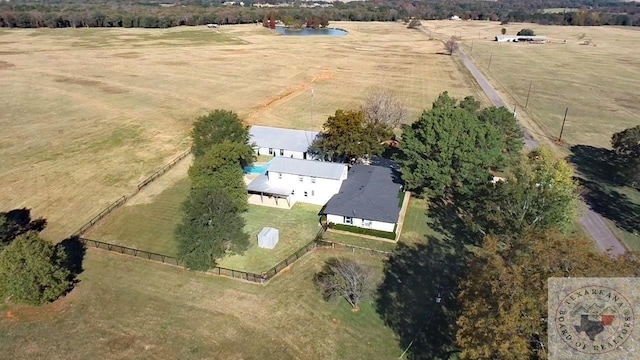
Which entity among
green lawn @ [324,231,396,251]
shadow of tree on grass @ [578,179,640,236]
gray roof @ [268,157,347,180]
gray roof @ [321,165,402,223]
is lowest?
green lawn @ [324,231,396,251]

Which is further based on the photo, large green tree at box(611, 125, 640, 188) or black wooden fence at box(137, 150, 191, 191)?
black wooden fence at box(137, 150, 191, 191)

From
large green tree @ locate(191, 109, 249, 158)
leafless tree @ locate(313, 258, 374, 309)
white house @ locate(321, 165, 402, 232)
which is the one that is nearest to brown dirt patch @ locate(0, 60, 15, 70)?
large green tree @ locate(191, 109, 249, 158)

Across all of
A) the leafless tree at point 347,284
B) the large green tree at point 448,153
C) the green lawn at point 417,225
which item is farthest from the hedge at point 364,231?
the large green tree at point 448,153

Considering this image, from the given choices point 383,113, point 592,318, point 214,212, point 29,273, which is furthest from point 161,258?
point 383,113

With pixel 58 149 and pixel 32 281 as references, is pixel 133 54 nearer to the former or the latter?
pixel 58 149

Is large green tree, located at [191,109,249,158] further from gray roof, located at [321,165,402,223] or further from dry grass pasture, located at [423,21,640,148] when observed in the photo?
dry grass pasture, located at [423,21,640,148]

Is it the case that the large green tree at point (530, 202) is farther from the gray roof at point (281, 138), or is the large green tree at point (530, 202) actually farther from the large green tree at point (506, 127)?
the gray roof at point (281, 138)

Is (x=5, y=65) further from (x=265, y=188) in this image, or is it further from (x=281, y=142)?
(x=265, y=188)
